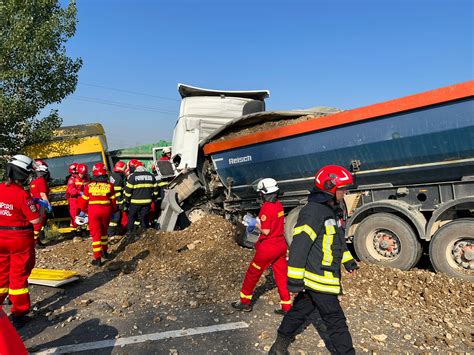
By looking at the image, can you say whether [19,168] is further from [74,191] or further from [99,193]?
[74,191]

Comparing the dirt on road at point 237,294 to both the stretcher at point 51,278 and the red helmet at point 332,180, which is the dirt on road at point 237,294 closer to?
the stretcher at point 51,278

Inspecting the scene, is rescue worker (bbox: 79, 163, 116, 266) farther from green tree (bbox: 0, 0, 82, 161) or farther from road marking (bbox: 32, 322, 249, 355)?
green tree (bbox: 0, 0, 82, 161)

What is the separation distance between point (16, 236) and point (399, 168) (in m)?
4.50

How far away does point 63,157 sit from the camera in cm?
938

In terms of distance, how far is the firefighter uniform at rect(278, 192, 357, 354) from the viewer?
2.71 meters

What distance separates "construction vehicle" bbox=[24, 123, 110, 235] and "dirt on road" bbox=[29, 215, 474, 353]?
263 centimetres

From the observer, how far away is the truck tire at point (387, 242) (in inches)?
201

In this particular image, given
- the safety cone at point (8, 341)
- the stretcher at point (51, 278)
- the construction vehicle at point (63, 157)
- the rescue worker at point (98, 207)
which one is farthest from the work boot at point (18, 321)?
the construction vehicle at point (63, 157)

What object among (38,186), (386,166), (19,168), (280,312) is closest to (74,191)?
(38,186)

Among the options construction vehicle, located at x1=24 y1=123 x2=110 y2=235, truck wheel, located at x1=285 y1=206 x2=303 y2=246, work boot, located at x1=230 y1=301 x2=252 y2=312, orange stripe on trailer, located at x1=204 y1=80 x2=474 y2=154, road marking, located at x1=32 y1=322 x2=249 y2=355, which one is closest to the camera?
road marking, located at x1=32 y1=322 x2=249 y2=355

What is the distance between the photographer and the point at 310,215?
Answer: 2781 millimetres

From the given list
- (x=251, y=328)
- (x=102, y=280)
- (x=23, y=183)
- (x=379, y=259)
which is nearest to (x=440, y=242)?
(x=379, y=259)

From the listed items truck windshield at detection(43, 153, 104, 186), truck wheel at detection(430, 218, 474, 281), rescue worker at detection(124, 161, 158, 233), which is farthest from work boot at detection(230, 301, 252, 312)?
truck windshield at detection(43, 153, 104, 186)

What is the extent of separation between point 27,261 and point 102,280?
155 cm
